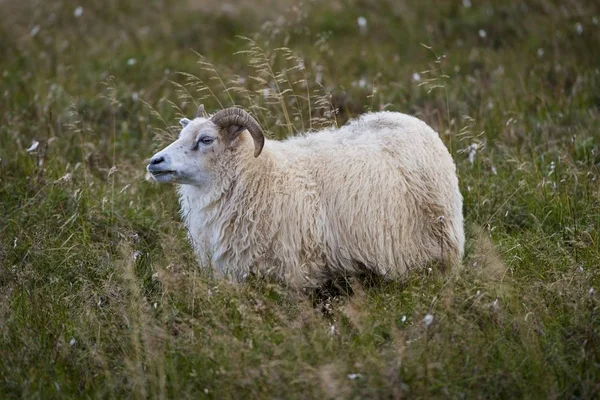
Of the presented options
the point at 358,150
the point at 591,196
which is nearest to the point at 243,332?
the point at 358,150

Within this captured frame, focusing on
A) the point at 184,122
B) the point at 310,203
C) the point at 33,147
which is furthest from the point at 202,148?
the point at 33,147

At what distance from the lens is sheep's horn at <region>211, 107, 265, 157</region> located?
5430mm

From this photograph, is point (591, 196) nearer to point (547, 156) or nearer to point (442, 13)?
point (547, 156)

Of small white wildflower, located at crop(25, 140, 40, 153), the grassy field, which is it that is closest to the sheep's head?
the grassy field

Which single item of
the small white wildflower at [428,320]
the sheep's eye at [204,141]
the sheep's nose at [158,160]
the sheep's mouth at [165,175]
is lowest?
the sheep's mouth at [165,175]

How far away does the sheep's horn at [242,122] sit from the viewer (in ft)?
17.8

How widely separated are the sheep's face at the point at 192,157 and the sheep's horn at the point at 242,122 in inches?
3.2

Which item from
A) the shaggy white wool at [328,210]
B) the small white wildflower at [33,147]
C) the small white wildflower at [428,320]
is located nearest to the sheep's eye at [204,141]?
the shaggy white wool at [328,210]

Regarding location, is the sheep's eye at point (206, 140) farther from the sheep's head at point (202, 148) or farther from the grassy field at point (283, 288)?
the grassy field at point (283, 288)

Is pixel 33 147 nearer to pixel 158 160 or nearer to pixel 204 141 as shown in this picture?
pixel 158 160

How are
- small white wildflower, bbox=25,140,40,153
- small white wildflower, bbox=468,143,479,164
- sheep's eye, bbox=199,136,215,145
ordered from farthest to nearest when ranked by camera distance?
small white wildflower, bbox=25,140,40,153 < small white wildflower, bbox=468,143,479,164 < sheep's eye, bbox=199,136,215,145

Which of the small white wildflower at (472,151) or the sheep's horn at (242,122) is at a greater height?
the sheep's horn at (242,122)

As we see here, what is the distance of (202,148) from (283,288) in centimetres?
113

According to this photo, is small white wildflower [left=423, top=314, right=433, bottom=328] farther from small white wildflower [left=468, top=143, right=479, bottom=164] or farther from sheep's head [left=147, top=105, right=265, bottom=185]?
small white wildflower [left=468, top=143, right=479, bottom=164]
